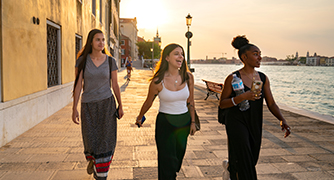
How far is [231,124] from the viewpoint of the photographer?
3023 millimetres

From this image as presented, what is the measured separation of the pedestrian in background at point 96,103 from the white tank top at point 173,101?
30.0 inches

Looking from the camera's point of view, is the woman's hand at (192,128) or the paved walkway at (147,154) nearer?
the woman's hand at (192,128)

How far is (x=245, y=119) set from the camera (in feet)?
9.75

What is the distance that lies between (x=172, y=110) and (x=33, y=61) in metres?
4.98

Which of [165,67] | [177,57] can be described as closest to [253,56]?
[177,57]

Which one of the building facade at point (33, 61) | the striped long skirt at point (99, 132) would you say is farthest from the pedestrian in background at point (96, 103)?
→ the building facade at point (33, 61)

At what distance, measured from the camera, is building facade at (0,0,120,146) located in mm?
5285

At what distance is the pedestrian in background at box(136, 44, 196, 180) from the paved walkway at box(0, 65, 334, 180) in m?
0.89

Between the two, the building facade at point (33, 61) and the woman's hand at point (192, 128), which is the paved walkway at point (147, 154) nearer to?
the building facade at point (33, 61)

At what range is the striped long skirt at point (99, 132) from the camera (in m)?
3.40

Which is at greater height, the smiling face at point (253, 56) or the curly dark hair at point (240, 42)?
the curly dark hair at point (240, 42)

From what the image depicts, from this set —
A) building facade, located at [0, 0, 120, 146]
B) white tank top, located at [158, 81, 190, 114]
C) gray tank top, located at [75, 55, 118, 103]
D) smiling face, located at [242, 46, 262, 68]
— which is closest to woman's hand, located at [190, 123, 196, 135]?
white tank top, located at [158, 81, 190, 114]

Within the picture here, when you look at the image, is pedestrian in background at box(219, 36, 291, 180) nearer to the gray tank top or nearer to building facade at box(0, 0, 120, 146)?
the gray tank top

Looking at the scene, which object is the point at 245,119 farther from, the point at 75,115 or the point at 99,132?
the point at 75,115
